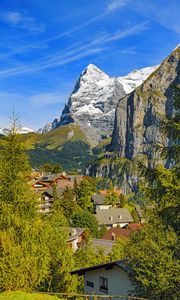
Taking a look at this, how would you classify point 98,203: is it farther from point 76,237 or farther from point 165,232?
point 165,232

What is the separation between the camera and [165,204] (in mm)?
18156

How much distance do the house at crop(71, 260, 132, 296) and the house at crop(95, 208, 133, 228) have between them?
67.4 meters

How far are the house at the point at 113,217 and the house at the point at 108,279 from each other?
2653 inches

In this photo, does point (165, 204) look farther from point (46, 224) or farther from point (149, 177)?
point (46, 224)

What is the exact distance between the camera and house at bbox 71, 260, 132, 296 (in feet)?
90.9

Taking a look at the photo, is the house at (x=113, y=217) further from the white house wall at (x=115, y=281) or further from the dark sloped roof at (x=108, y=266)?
the dark sloped roof at (x=108, y=266)

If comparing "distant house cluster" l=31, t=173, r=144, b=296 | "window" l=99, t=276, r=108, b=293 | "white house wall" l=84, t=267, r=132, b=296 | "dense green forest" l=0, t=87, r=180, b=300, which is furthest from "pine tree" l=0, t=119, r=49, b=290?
"window" l=99, t=276, r=108, b=293

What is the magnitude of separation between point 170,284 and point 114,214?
85.2 meters

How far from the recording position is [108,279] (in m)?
29.0

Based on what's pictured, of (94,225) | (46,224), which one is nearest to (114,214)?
(94,225)

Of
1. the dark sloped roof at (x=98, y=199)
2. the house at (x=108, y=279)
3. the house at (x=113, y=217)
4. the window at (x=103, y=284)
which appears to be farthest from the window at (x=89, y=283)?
the dark sloped roof at (x=98, y=199)

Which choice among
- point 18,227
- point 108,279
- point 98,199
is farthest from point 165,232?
point 98,199

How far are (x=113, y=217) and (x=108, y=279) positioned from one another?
236 ft

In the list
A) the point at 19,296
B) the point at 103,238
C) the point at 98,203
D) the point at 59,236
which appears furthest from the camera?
the point at 98,203
